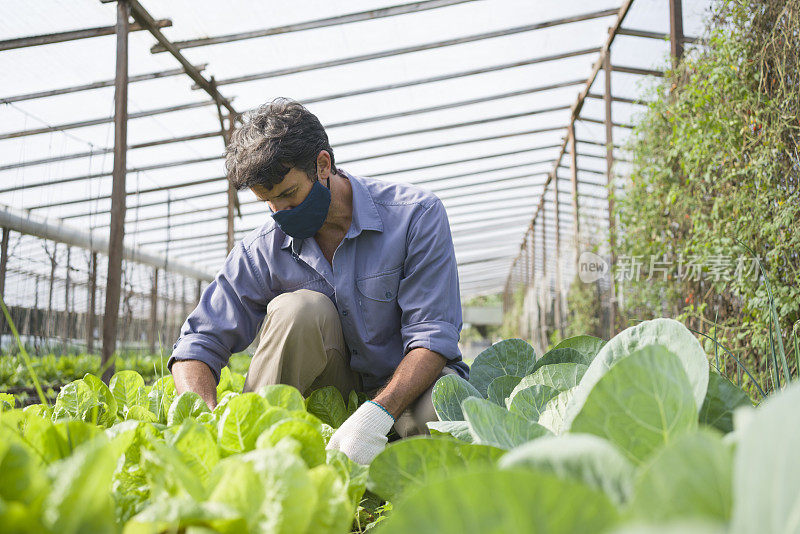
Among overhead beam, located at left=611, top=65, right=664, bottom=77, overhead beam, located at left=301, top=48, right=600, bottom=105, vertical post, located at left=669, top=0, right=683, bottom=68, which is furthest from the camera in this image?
overhead beam, located at left=611, top=65, right=664, bottom=77

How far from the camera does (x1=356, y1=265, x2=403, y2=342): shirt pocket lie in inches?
69.5

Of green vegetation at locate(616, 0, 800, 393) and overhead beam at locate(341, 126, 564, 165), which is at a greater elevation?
overhead beam at locate(341, 126, 564, 165)

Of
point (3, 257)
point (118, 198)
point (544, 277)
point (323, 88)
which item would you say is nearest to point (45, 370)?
point (3, 257)

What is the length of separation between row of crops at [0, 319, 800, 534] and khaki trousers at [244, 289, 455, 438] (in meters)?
0.72

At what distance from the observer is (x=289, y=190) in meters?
1.75

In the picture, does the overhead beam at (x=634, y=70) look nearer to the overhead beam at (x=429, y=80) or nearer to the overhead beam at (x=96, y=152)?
the overhead beam at (x=429, y=80)

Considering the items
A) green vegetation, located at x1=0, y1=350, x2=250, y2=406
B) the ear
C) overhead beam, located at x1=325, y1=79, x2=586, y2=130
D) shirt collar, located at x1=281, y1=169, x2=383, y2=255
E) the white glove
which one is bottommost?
green vegetation, located at x1=0, y1=350, x2=250, y2=406

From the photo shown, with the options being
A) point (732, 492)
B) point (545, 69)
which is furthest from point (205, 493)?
point (545, 69)

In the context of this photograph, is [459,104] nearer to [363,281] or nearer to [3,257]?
[3,257]

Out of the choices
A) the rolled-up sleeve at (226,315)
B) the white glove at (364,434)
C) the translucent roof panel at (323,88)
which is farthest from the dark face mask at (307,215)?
the translucent roof panel at (323,88)

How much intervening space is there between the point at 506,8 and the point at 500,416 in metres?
5.04

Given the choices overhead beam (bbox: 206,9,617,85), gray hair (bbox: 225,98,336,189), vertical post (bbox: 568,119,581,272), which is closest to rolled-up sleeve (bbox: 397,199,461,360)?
gray hair (bbox: 225,98,336,189)

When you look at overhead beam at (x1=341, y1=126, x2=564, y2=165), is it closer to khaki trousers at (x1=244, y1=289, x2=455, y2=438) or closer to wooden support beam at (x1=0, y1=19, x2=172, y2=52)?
wooden support beam at (x1=0, y1=19, x2=172, y2=52)

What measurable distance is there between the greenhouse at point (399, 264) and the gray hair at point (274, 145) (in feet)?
0.03
